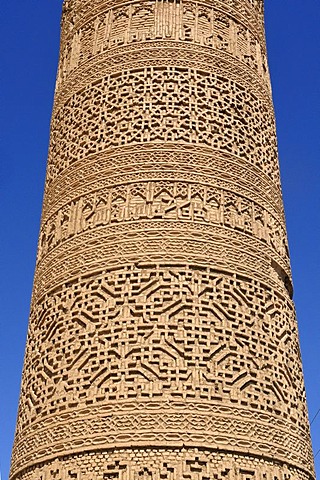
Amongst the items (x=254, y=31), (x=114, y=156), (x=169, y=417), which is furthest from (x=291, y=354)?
(x=254, y=31)

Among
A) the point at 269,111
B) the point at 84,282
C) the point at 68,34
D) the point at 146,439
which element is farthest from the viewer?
the point at 68,34

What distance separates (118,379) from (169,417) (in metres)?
0.33

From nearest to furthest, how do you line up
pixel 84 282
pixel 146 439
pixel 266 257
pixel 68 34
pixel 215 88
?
pixel 146 439
pixel 84 282
pixel 266 257
pixel 215 88
pixel 68 34

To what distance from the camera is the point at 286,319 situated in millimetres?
3980

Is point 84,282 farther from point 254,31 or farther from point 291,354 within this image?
point 254,31

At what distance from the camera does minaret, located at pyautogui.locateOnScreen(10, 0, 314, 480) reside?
3.24 meters

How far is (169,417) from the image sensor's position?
3176 millimetres

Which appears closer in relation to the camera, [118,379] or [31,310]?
[118,379]

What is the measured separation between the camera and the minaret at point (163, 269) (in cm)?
324

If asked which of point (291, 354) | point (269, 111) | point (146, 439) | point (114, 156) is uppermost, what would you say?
point (269, 111)

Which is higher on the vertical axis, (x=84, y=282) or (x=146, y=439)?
(x=84, y=282)

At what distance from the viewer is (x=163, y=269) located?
3604 mm

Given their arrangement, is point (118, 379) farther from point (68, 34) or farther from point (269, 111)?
point (68, 34)

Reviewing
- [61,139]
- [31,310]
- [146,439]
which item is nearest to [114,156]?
[61,139]
